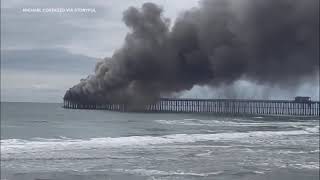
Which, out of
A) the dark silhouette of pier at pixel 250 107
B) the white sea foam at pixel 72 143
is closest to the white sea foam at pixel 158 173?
the white sea foam at pixel 72 143

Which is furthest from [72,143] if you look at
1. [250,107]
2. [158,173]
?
[250,107]

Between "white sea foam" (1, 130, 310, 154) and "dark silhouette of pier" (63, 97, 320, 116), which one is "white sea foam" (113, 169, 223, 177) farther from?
"dark silhouette of pier" (63, 97, 320, 116)

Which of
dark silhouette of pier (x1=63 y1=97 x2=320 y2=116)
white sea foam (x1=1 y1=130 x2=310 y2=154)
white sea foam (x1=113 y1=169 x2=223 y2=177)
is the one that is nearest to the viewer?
white sea foam (x1=113 y1=169 x2=223 y2=177)

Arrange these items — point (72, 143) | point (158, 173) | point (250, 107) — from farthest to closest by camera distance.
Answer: point (250, 107), point (72, 143), point (158, 173)

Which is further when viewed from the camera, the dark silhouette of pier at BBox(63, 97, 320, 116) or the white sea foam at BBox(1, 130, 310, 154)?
the dark silhouette of pier at BBox(63, 97, 320, 116)

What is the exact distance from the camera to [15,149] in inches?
651

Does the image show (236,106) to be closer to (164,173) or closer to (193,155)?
(193,155)

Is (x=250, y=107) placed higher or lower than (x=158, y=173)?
higher

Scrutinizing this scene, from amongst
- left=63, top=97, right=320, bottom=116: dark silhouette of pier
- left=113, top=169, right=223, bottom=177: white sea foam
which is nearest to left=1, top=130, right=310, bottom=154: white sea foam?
left=113, top=169, right=223, bottom=177: white sea foam

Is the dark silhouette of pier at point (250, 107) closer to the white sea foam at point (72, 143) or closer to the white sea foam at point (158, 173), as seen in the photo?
the white sea foam at point (72, 143)

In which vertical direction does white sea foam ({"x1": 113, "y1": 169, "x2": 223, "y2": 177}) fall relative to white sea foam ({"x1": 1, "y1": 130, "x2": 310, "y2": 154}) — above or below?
above

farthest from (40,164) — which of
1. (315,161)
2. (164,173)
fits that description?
(315,161)

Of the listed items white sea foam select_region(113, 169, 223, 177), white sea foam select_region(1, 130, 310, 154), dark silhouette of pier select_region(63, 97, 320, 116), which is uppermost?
dark silhouette of pier select_region(63, 97, 320, 116)

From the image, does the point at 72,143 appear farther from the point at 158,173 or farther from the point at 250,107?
the point at 250,107
